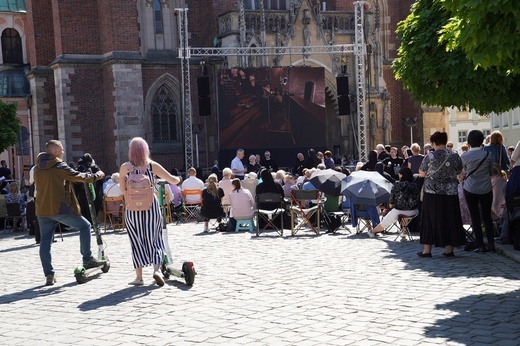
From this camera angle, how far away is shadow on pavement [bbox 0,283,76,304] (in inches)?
384

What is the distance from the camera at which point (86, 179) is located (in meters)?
10.8

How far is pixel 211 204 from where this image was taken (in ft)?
59.3

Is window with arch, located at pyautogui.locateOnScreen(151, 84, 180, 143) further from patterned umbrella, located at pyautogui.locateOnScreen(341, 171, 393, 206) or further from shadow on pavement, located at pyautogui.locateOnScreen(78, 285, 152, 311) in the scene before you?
shadow on pavement, located at pyautogui.locateOnScreen(78, 285, 152, 311)

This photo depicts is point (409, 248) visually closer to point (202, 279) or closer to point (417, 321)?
point (202, 279)

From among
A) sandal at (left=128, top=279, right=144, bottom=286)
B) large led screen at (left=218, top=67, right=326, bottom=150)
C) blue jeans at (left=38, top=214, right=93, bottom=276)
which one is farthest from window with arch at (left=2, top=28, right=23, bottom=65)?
sandal at (left=128, top=279, right=144, bottom=286)

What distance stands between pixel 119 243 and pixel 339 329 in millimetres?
9637

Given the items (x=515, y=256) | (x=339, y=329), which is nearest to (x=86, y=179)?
(x=339, y=329)

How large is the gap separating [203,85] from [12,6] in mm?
23150

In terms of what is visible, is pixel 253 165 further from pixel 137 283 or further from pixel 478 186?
pixel 137 283

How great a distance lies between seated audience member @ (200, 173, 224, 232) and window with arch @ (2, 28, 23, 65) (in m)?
30.7

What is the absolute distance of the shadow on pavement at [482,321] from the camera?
21.8ft

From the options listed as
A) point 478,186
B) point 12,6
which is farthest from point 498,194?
point 12,6

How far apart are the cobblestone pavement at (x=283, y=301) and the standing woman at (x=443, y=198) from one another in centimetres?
41

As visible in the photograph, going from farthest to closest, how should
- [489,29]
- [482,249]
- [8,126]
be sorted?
1. [8,126]
2. [482,249]
3. [489,29]
